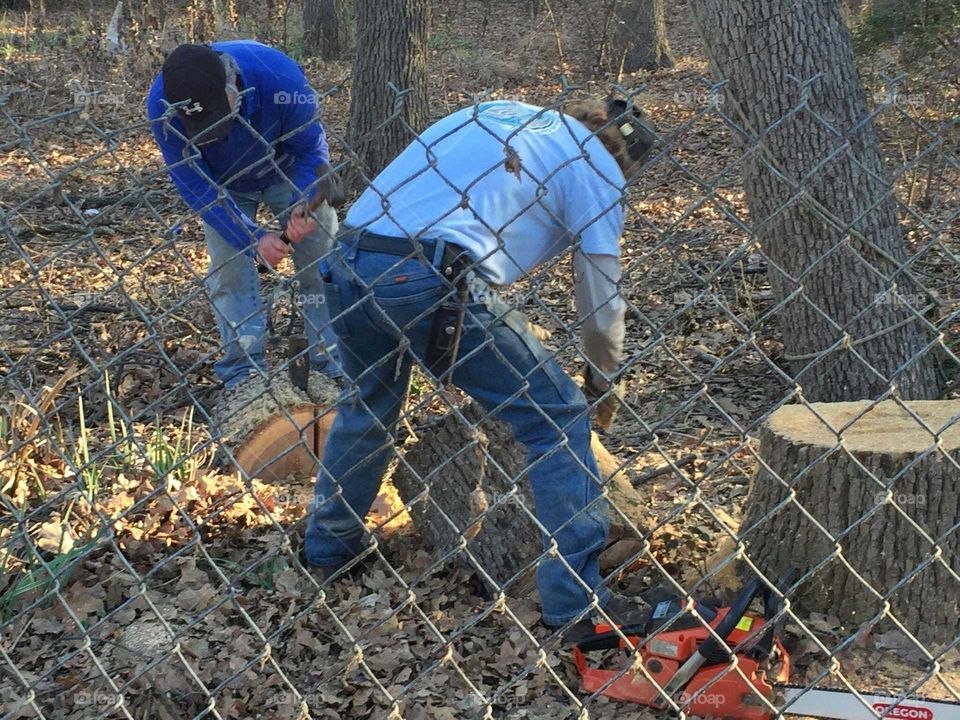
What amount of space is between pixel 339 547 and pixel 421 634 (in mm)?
444

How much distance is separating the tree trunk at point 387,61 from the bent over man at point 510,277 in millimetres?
4959

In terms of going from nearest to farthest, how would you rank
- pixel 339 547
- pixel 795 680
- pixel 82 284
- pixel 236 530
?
1. pixel 795 680
2. pixel 339 547
3. pixel 236 530
4. pixel 82 284

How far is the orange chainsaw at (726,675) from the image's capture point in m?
2.51

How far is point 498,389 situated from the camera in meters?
3.01

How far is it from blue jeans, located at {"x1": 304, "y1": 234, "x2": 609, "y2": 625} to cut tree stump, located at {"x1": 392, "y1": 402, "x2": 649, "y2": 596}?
1.07 feet

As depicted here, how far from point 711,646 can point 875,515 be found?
2.50 ft

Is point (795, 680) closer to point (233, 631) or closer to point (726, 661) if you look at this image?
point (726, 661)

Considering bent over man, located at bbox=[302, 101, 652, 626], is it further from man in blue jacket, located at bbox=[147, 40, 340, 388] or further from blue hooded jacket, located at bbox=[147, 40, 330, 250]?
blue hooded jacket, located at bbox=[147, 40, 330, 250]

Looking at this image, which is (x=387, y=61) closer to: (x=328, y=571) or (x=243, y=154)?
(x=243, y=154)

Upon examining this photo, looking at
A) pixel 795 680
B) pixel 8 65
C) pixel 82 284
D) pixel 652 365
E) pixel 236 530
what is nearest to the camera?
pixel 795 680

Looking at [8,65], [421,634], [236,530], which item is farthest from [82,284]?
[8,65]

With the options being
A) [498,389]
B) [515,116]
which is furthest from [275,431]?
[515,116]

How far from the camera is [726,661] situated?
2.69 meters

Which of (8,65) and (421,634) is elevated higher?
(8,65)
